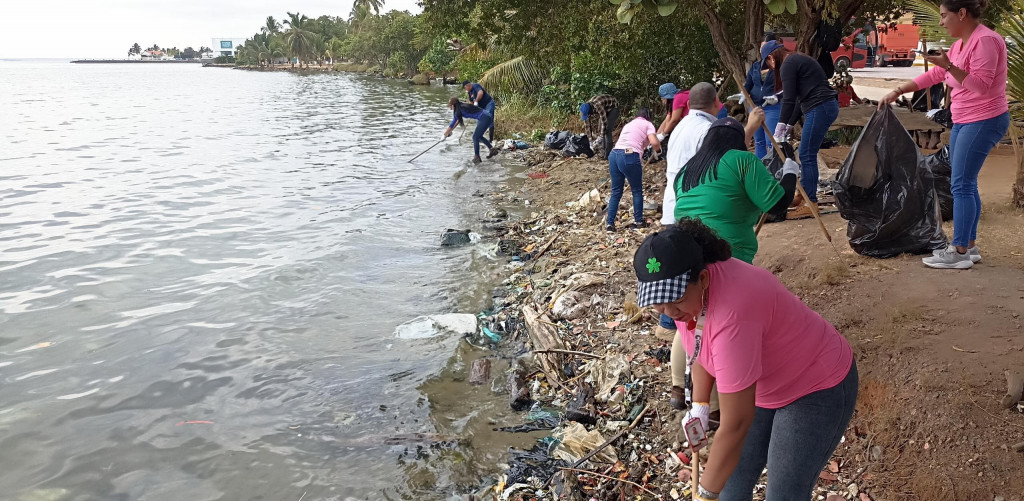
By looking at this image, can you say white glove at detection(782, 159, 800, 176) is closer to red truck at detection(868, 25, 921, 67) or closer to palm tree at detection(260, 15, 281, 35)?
red truck at detection(868, 25, 921, 67)

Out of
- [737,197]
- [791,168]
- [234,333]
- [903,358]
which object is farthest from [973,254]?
[234,333]

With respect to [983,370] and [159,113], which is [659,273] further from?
[159,113]

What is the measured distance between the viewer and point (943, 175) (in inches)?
227

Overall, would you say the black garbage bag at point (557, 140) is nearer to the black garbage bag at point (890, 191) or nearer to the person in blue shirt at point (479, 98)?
the person in blue shirt at point (479, 98)

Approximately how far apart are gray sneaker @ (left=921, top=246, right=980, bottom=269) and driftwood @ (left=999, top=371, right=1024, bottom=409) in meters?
1.70

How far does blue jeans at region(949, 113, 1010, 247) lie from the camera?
4445 mm

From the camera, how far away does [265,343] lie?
6566 mm

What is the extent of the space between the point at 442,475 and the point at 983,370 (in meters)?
3.18

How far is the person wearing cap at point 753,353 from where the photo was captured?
202 centimetres

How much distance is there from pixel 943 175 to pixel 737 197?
3.40 meters

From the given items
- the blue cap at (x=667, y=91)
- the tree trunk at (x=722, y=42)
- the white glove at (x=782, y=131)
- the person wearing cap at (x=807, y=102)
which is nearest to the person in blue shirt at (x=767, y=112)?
the person wearing cap at (x=807, y=102)

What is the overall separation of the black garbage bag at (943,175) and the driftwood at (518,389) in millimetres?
3813

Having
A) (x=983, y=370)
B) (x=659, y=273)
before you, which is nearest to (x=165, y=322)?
(x=659, y=273)

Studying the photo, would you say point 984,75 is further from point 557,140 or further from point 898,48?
point 898,48
